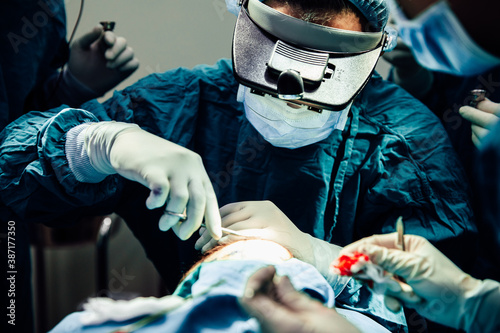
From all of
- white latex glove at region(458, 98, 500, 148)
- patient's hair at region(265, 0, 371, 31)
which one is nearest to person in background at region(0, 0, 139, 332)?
patient's hair at region(265, 0, 371, 31)

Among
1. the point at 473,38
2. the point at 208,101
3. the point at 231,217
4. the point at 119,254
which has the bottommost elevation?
the point at 119,254

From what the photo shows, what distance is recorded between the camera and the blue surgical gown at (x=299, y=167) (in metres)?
1.35

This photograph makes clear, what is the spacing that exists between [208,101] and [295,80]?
50 cm

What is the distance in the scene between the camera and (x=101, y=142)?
1207mm

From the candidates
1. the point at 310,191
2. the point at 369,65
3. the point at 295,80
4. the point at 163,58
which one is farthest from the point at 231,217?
the point at 163,58

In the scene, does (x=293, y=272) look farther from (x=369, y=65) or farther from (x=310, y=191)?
(x=369, y=65)

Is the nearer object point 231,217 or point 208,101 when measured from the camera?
point 231,217

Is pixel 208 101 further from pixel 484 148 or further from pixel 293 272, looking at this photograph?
pixel 484 148

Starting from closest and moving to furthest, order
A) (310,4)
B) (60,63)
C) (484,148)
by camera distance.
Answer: (484,148) < (310,4) < (60,63)

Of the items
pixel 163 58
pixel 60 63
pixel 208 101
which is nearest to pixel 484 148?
pixel 208 101

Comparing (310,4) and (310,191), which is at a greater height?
(310,4)

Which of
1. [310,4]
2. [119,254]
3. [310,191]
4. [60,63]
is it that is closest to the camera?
[310,4]

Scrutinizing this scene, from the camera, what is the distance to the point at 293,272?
104 cm

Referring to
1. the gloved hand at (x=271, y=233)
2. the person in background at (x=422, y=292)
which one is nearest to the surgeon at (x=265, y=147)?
the gloved hand at (x=271, y=233)
